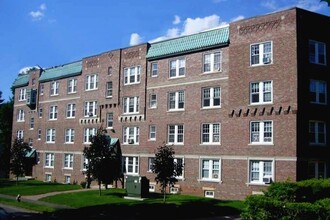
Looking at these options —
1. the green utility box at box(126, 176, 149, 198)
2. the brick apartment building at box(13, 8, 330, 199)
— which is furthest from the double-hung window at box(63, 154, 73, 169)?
the green utility box at box(126, 176, 149, 198)

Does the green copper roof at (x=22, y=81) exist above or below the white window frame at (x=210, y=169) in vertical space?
above

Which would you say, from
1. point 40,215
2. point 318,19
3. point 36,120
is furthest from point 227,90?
point 36,120

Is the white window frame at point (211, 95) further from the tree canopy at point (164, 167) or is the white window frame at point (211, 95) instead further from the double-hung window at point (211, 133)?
the tree canopy at point (164, 167)

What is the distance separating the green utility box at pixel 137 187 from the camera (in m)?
33.4

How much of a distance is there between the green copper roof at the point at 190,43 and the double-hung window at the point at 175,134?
647cm

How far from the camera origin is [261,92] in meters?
32.6

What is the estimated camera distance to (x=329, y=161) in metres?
32.1

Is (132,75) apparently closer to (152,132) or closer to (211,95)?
(152,132)

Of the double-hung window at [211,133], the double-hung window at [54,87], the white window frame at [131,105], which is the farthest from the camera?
the double-hung window at [54,87]

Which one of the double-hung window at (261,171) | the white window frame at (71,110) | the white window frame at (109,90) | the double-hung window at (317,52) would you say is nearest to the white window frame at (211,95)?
the double-hung window at (261,171)

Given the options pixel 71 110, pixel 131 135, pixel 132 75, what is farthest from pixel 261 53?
pixel 71 110

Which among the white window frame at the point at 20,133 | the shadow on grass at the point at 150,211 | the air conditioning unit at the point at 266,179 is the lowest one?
the shadow on grass at the point at 150,211

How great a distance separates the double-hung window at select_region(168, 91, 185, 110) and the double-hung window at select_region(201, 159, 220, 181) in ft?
18.0

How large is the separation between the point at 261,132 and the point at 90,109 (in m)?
22.8
